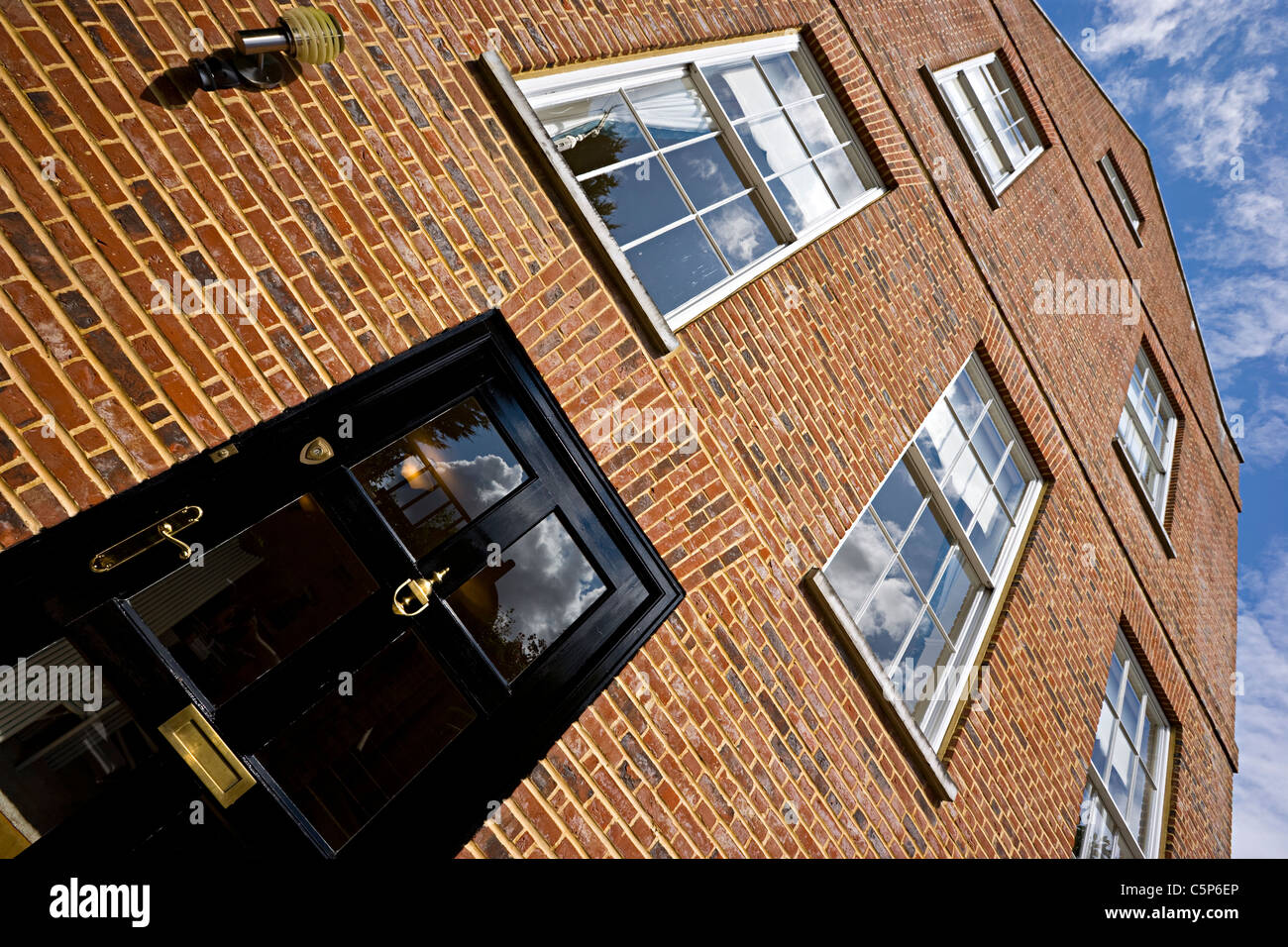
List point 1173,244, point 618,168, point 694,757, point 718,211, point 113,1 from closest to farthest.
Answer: point 113,1, point 694,757, point 618,168, point 718,211, point 1173,244

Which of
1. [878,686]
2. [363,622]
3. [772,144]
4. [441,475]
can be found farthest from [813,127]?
[363,622]

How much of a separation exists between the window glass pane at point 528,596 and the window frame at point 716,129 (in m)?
1.24

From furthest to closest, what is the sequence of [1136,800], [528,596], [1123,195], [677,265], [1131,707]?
[1123,195] < [1131,707] < [1136,800] < [677,265] < [528,596]

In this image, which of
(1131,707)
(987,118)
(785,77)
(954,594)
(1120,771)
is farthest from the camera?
(987,118)

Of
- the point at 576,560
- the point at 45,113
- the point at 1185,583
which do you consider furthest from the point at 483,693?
the point at 1185,583

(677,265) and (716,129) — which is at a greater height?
(716,129)

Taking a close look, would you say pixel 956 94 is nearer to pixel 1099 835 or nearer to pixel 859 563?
pixel 859 563

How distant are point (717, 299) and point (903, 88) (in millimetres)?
4107

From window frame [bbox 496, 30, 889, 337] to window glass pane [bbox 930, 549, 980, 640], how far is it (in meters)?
2.60

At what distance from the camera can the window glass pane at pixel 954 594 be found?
16.6ft

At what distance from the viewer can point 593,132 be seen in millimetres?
4086

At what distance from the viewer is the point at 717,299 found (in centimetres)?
412

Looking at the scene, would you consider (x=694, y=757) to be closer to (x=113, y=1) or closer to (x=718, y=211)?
(x=718, y=211)

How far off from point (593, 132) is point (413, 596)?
287cm
